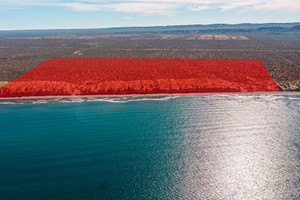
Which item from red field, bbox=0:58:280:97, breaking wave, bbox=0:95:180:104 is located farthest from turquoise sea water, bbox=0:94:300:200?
red field, bbox=0:58:280:97

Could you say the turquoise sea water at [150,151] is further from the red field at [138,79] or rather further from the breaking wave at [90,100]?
the red field at [138,79]

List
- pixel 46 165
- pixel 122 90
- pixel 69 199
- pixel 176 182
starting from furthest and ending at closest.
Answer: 1. pixel 122 90
2. pixel 46 165
3. pixel 176 182
4. pixel 69 199

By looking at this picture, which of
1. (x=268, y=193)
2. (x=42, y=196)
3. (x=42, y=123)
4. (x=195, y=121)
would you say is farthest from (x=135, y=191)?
(x=42, y=123)

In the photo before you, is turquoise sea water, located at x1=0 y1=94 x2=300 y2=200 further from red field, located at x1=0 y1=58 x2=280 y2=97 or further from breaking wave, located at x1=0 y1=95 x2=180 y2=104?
red field, located at x1=0 y1=58 x2=280 y2=97

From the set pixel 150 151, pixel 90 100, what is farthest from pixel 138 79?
pixel 150 151

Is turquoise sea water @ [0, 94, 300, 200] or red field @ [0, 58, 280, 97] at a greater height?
red field @ [0, 58, 280, 97]

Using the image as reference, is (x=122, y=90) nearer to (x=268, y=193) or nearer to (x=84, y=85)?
(x=84, y=85)
